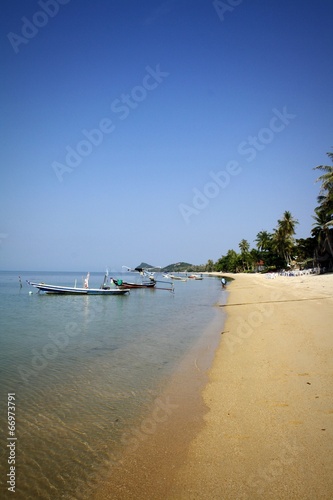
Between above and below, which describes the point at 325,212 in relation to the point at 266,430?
above

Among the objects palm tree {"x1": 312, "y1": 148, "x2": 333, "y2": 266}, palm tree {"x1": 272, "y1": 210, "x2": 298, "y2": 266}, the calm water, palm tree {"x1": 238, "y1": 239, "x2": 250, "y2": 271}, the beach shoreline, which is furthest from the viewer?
palm tree {"x1": 238, "y1": 239, "x2": 250, "y2": 271}

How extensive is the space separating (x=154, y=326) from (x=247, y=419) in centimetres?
1234

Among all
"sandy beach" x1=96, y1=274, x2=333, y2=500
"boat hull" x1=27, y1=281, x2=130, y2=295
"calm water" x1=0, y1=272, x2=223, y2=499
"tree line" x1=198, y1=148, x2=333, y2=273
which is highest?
"tree line" x1=198, y1=148, x2=333, y2=273

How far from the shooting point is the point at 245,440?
461 centimetres

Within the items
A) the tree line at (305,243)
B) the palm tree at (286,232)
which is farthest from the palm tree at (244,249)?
the palm tree at (286,232)

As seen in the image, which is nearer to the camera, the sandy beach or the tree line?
the sandy beach

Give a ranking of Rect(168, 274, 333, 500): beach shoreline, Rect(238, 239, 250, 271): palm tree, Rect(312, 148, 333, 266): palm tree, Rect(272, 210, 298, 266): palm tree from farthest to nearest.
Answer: Rect(238, 239, 250, 271): palm tree < Rect(272, 210, 298, 266): palm tree < Rect(312, 148, 333, 266): palm tree < Rect(168, 274, 333, 500): beach shoreline

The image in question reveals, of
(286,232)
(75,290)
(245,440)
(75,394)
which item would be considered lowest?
(75,290)

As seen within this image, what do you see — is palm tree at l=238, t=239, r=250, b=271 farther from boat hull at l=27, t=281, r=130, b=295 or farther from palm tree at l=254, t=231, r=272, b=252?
boat hull at l=27, t=281, r=130, b=295

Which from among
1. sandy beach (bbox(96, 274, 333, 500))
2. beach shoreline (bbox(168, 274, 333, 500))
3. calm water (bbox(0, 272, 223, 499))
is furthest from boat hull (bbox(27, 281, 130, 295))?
sandy beach (bbox(96, 274, 333, 500))

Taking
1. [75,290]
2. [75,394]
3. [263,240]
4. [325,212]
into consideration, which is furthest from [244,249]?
[75,394]

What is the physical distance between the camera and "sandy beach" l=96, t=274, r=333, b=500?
3605 millimetres

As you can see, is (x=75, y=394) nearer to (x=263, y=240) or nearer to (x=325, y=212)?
(x=325, y=212)

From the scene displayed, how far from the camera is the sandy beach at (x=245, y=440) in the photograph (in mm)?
3605
